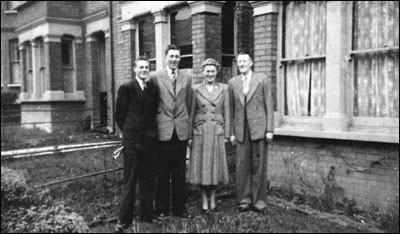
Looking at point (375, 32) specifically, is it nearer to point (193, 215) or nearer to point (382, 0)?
point (382, 0)

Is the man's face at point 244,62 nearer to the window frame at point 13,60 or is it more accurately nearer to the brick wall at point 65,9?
the brick wall at point 65,9

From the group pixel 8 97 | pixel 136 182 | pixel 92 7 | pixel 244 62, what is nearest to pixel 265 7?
pixel 244 62

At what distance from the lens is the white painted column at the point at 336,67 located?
572 cm

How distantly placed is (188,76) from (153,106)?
0.66 meters

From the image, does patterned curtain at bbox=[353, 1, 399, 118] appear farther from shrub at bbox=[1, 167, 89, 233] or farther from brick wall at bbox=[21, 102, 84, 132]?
brick wall at bbox=[21, 102, 84, 132]

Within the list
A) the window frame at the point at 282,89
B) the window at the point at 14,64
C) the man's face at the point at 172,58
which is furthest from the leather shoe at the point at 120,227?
the window at the point at 14,64

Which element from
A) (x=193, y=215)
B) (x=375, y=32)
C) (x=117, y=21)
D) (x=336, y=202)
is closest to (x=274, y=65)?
(x=375, y=32)

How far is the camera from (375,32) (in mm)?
5438

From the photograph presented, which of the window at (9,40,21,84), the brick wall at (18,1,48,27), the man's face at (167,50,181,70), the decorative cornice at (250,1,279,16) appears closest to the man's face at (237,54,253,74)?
the man's face at (167,50,181,70)

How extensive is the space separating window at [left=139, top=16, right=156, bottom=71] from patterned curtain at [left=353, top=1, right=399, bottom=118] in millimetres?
5260

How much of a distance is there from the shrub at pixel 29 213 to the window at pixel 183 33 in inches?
178

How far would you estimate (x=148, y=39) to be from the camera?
10039mm

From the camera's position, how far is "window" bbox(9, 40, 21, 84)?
19.7 meters

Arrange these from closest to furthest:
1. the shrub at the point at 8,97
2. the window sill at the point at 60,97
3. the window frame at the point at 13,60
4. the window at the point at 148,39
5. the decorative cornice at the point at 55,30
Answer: the window at the point at 148,39 < the decorative cornice at the point at 55,30 < the window sill at the point at 60,97 < the shrub at the point at 8,97 < the window frame at the point at 13,60
